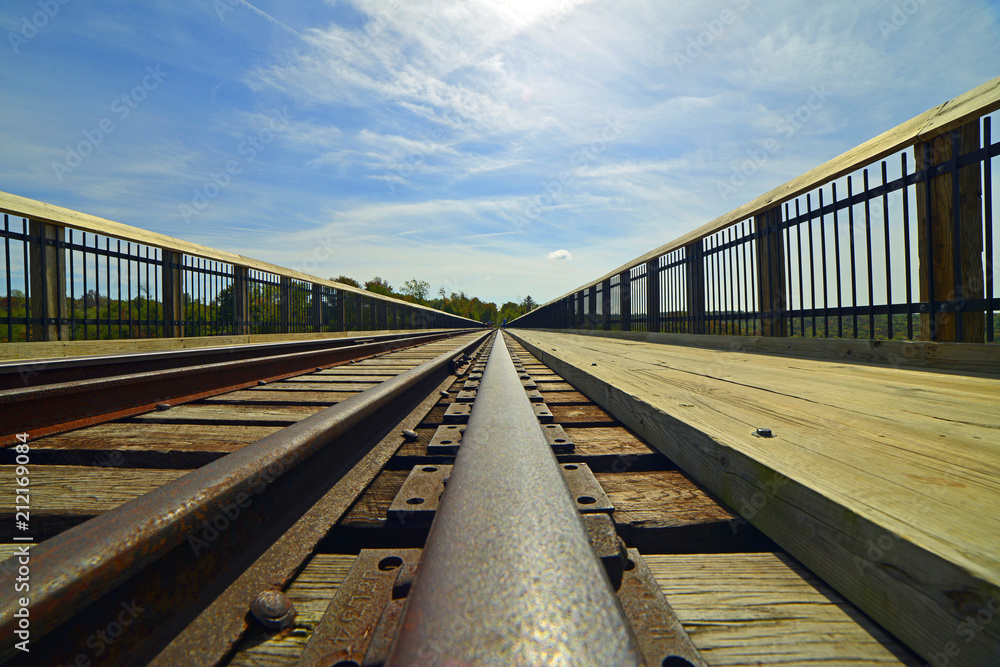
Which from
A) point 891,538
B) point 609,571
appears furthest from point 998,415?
point 609,571

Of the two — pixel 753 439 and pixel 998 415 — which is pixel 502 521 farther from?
pixel 998 415

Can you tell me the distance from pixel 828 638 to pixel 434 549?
2.14 ft

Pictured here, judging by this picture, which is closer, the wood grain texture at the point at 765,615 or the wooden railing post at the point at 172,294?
the wood grain texture at the point at 765,615

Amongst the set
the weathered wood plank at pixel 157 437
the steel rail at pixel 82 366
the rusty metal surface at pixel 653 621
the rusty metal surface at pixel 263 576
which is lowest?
the rusty metal surface at pixel 263 576

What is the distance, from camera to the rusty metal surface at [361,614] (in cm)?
64

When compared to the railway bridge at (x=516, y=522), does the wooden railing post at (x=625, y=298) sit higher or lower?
higher

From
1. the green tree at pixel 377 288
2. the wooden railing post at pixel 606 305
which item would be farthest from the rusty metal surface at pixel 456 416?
the green tree at pixel 377 288

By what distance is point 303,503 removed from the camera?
1196mm

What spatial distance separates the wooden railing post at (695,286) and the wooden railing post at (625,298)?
3.80 m

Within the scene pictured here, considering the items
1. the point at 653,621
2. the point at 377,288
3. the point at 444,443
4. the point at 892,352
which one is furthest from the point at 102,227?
the point at 377,288

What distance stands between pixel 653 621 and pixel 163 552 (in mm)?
810

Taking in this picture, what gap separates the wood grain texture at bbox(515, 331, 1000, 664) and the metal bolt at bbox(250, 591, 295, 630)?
38.4 inches

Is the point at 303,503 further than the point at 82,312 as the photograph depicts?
No
